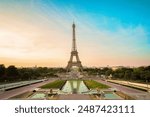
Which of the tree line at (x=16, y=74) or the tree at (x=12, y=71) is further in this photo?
the tree at (x=12, y=71)

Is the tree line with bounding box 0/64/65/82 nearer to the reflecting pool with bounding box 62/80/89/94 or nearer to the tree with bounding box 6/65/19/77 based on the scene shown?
the tree with bounding box 6/65/19/77

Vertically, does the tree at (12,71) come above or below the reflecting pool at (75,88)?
above

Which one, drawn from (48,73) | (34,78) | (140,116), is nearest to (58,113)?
(140,116)

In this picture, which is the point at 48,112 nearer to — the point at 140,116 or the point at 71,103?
the point at 71,103

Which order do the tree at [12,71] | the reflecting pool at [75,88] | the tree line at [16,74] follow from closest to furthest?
1. the reflecting pool at [75,88]
2. the tree line at [16,74]
3. the tree at [12,71]

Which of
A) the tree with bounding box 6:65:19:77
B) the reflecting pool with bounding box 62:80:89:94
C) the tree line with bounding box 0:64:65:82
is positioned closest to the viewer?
the reflecting pool with bounding box 62:80:89:94

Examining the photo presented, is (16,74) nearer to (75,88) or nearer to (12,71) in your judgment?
(12,71)

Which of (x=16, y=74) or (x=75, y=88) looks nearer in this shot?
(x=75, y=88)

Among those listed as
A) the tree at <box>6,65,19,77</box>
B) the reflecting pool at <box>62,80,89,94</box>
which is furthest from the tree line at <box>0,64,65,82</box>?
the reflecting pool at <box>62,80,89,94</box>

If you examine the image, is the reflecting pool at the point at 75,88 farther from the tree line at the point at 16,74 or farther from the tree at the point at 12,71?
the tree at the point at 12,71

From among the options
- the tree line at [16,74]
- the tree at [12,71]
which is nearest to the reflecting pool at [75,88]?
the tree line at [16,74]

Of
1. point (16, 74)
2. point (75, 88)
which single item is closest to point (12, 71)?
point (16, 74)
